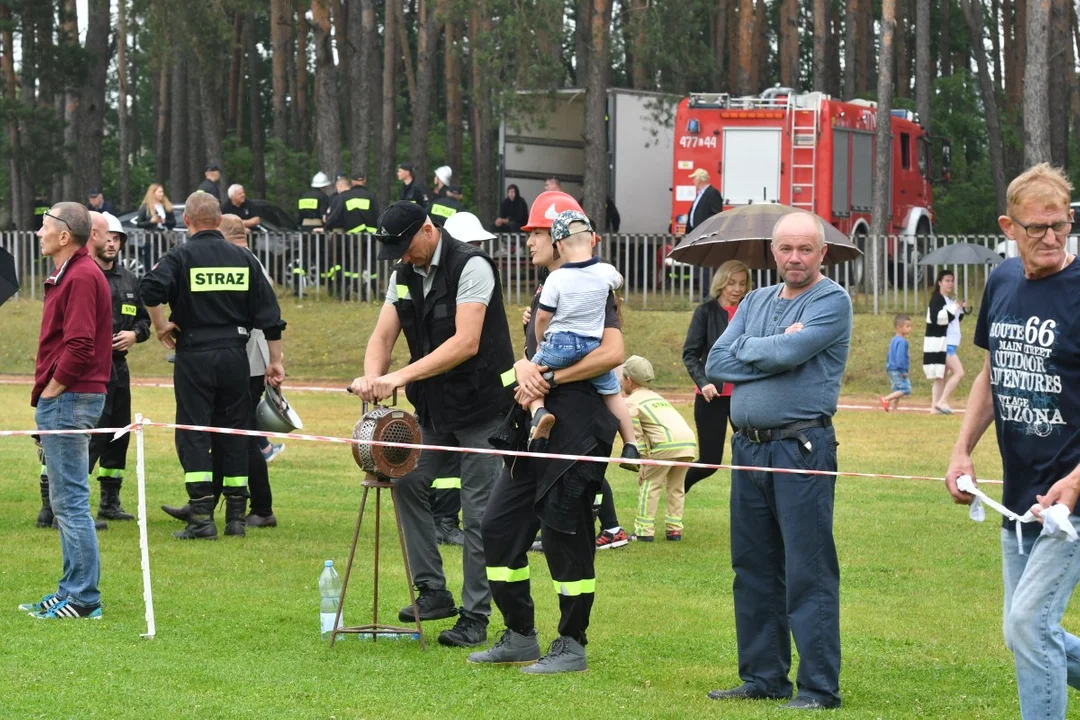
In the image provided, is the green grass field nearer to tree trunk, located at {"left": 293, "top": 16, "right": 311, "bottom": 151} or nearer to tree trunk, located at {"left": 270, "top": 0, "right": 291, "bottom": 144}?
tree trunk, located at {"left": 270, "top": 0, "right": 291, "bottom": 144}

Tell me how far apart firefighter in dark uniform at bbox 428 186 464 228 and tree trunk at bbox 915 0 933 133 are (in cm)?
1560

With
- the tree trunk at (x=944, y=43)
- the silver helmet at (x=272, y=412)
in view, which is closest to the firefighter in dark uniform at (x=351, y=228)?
the silver helmet at (x=272, y=412)

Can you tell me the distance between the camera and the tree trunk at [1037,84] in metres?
26.7

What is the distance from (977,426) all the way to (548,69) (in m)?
24.5

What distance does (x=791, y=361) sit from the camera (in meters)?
6.14

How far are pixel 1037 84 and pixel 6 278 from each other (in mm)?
21160

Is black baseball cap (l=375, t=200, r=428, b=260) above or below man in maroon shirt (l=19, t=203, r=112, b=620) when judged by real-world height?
above

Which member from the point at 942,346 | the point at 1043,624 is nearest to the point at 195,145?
the point at 942,346

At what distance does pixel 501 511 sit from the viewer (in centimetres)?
700

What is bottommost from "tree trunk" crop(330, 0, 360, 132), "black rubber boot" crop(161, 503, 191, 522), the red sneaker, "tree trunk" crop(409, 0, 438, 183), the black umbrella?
the red sneaker

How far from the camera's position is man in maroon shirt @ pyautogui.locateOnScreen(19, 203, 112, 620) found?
785cm

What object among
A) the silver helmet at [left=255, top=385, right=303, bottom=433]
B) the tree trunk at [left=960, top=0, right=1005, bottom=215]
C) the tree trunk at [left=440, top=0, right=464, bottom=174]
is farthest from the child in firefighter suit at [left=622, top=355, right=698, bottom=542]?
the tree trunk at [left=440, top=0, right=464, bottom=174]

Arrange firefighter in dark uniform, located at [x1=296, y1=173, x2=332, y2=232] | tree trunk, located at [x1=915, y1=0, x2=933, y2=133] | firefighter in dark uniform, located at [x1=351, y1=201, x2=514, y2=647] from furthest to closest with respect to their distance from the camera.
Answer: tree trunk, located at [x1=915, y1=0, x2=933, y2=133]
firefighter in dark uniform, located at [x1=296, y1=173, x2=332, y2=232]
firefighter in dark uniform, located at [x1=351, y1=201, x2=514, y2=647]

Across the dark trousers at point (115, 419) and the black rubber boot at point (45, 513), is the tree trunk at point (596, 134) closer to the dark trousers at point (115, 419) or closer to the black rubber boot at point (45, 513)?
the dark trousers at point (115, 419)
